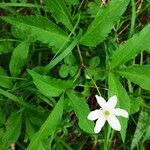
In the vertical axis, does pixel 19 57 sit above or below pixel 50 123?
above

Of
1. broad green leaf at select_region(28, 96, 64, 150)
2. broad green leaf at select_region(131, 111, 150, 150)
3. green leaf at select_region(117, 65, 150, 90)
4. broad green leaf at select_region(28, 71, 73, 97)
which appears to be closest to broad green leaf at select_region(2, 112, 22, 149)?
broad green leaf at select_region(28, 96, 64, 150)

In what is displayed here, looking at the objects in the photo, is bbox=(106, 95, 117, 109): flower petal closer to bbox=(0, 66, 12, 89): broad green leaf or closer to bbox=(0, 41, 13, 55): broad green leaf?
bbox=(0, 66, 12, 89): broad green leaf

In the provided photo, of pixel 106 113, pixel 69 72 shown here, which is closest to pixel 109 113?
pixel 106 113

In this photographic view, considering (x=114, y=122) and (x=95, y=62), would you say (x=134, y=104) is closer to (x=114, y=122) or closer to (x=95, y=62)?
(x=95, y=62)

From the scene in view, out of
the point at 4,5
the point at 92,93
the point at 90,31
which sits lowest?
the point at 92,93

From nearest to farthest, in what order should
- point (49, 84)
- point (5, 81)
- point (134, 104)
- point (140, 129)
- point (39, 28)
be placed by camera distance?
1. point (49, 84)
2. point (39, 28)
3. point (5, 81)
4. point (134, 104)
5. point (140, 129)

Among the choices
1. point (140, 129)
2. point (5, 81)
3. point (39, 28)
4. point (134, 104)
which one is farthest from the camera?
point (140, 129)

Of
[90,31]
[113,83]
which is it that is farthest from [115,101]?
→ [90,31]

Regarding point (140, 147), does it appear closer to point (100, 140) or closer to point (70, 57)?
point (100, 140)
